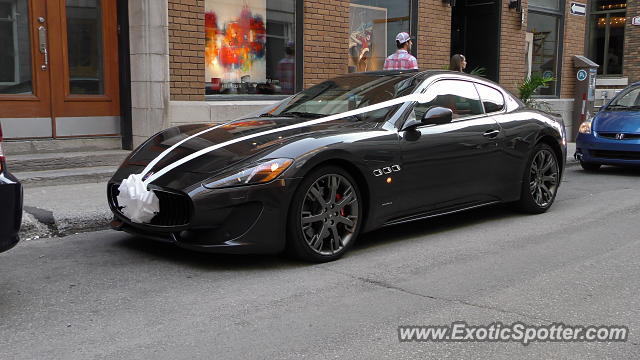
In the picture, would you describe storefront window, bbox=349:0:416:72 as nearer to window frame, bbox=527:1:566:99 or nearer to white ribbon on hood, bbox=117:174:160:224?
window frame, bbox=527:1:566:99

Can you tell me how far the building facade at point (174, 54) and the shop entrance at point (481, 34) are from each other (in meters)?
1.82

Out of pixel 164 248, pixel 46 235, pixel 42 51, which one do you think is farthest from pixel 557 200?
pixel 42 51

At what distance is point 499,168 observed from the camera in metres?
6.60

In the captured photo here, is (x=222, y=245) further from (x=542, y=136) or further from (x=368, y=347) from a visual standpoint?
(x=542, y=136)

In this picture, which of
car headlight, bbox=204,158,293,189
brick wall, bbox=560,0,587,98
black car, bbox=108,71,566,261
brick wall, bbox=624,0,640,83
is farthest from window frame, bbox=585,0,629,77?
car headlight, bbox=204,158,293,189

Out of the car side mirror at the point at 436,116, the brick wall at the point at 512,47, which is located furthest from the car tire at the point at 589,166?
the car side mirror at the point at 436,116

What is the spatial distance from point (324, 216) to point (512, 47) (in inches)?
446

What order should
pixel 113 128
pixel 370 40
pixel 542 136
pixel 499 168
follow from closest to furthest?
1. pixel 499 168
2. pixel 542 136
3. pixel 113 128
4. pixel 370 40

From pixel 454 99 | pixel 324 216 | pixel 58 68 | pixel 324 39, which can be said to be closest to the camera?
pixel 324 216

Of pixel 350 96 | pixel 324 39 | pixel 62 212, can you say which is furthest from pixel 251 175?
pixel 324 39

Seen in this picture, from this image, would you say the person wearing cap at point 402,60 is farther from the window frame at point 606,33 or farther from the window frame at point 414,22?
the window frame at point 606,33

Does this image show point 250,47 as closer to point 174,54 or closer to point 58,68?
point 174,54

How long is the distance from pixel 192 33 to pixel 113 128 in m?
1.75

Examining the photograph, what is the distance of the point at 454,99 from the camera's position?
20.9 ft
